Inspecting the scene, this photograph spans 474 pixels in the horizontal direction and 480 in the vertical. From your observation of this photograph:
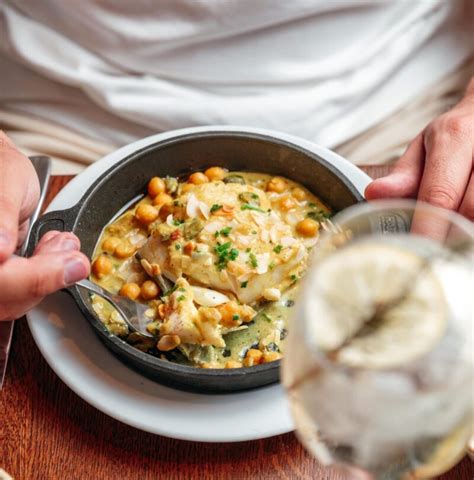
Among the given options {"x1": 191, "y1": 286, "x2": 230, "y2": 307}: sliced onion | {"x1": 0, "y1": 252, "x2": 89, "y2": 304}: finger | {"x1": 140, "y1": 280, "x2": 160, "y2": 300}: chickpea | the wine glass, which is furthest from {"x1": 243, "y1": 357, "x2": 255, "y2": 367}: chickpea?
the wine glass

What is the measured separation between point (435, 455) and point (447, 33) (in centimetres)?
154

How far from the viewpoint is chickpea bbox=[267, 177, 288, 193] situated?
1467 millimetres

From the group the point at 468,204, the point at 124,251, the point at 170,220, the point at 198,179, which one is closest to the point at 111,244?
the point at 124,251

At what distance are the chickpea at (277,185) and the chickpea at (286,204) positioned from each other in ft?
0.09

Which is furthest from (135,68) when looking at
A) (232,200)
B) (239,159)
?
(232,200)

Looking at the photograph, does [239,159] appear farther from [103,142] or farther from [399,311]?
[399,311]

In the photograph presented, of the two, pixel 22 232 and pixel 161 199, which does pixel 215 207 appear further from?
pixel 22 232

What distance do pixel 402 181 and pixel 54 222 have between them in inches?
26.0

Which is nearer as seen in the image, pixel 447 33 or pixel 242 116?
pixel 242 116

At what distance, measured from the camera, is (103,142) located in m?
1.78

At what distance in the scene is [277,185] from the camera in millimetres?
1467

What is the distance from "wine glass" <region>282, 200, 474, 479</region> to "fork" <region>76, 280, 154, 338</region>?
65 centimetres

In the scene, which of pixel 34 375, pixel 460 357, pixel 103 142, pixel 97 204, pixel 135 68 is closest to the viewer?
pixel 460 357

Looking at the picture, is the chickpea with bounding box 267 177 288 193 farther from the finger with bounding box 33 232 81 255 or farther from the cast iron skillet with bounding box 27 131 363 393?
the finger with bounding box 33 232 81 255
